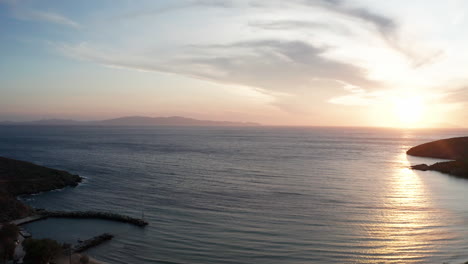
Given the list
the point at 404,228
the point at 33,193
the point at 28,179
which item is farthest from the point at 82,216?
the point at 404,228

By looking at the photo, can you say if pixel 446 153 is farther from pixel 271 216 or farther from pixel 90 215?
pixel 90 215

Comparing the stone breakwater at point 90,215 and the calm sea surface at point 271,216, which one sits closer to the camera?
the calm sea surface at point 271,216

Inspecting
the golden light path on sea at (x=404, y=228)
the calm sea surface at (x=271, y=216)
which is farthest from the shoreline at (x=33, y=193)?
the golden light path on sea at (x=404, y=228)

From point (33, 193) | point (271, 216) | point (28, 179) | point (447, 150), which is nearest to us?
point (271, 216)

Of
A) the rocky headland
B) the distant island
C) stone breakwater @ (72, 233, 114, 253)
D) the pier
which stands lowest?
stone breakwater @ (72, 233, 114, 253)

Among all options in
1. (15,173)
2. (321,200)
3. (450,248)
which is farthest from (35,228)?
(450,248)

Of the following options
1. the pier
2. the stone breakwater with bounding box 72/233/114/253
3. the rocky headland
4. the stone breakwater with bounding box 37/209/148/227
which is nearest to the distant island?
the pier

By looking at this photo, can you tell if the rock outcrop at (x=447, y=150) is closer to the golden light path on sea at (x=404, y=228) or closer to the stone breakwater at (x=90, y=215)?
the golden light path on sea at (x=404, y=228)

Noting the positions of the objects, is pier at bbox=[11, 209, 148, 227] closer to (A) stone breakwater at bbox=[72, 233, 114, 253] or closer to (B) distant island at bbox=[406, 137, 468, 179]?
(A) stone breakwater at bbox=[72, 233, 114, 253]
